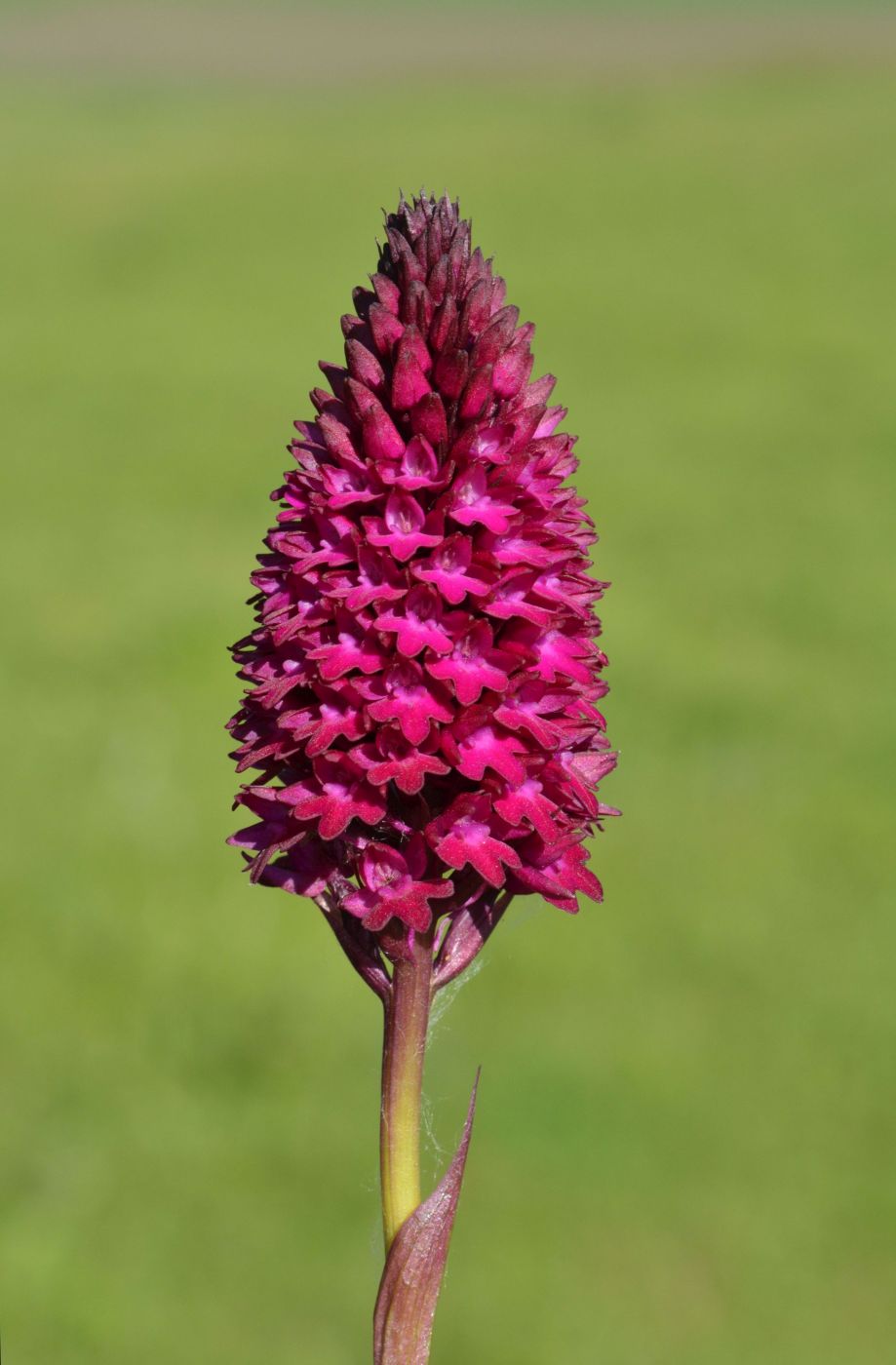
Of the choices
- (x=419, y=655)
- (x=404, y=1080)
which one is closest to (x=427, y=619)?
(x=419, y=655)

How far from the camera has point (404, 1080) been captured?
2066mm

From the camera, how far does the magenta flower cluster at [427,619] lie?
1.90 m

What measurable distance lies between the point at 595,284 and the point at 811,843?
12.1m

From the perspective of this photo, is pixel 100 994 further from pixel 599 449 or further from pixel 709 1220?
pixel 599 449

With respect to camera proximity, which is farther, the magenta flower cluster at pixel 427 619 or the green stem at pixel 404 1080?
the green stem at pixel 404 1080

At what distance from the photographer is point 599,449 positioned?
14.9 m

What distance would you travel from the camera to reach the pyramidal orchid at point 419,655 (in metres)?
1.90

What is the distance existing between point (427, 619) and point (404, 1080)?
1.92 ft

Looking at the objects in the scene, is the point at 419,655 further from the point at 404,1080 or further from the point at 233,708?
the point at 233,708

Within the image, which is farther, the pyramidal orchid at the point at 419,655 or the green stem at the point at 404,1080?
the green stem at the point at 404,1080

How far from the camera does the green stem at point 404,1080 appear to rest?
2043mm

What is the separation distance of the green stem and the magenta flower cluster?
10cm

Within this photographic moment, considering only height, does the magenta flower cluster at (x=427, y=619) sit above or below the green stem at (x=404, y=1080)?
above

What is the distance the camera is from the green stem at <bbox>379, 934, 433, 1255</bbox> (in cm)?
204
